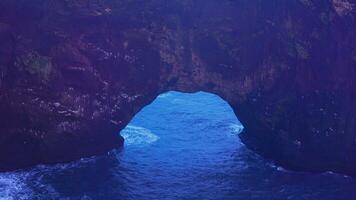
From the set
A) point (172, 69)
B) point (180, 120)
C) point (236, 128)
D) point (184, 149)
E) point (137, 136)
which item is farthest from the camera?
point (180, 120)

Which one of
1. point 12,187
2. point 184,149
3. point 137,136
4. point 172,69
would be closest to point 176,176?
point 184,149

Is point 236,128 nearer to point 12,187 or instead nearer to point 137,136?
point 137,136

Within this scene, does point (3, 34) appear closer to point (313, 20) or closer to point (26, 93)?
point (26, 93)

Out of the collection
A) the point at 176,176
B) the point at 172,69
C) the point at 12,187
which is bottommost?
the point at 12,187

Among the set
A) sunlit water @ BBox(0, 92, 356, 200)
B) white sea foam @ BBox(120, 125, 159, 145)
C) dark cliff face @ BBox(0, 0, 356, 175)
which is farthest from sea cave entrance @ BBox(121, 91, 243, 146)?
dark cliff face @ BBox(0, 0, 356, 175)

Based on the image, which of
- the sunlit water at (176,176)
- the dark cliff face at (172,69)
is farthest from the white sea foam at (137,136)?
the dark cliff face at (172,69)

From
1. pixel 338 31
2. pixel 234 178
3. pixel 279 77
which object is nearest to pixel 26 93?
pixel 234 178

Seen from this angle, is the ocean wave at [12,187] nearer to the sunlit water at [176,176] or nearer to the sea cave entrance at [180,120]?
the sunlit water at [176,176]

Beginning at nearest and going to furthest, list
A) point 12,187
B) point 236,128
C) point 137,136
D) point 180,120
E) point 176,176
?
point 12,187
point 176,176
point 137,136
point 236,128
point 180,120
